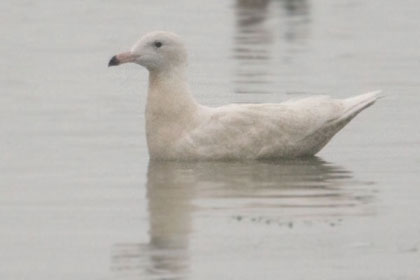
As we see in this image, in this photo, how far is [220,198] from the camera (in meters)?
14.5

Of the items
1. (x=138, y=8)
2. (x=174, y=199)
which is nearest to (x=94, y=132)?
(x=174, y=199)

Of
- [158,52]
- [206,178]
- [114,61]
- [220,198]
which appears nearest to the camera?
[220,198]

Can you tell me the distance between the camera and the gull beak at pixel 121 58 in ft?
53.9

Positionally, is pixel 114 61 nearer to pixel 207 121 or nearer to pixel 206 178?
pixel 207 121

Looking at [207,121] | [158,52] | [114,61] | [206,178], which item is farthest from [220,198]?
[158,52]

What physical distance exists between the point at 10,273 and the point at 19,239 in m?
1.13

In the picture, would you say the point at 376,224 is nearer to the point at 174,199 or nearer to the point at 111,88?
the point at 174,199

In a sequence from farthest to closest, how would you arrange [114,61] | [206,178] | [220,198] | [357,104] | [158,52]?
[357,104], [158,52], [114,61], [206,178], [220,198]

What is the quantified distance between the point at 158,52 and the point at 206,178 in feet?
5.36

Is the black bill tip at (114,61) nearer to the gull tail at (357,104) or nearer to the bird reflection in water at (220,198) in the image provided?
the bird reflection in water at (220,198)

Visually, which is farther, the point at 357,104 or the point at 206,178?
the point at 357,104

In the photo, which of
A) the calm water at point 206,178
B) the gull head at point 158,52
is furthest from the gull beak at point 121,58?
the calm water at point 206,178

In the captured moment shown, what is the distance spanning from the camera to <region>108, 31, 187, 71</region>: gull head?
54.5 ft

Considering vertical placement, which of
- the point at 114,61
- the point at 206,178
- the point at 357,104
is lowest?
the point at 206,178
